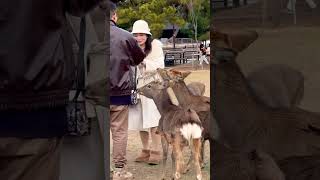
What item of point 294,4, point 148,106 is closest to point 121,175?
point 148,106

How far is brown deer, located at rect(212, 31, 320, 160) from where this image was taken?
Answer: 246 cm

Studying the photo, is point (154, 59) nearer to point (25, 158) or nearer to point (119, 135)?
point (119, 135)

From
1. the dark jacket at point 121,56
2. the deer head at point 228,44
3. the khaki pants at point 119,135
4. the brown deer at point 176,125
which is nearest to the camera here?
the deer head at point 228,44

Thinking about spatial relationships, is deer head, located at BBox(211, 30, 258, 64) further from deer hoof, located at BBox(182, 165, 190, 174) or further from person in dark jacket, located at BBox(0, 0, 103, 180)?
deer hoof, located at BBox(182, 165, 190, 174)

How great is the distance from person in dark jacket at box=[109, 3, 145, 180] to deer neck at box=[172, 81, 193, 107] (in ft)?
1.65

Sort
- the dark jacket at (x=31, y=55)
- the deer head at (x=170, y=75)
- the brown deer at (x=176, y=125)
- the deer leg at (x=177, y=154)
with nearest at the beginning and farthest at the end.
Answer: the dark jacket at (x=31, y=55) < the brown deer at (x=176, y=125) < the deer leg at (x=177, y=154) < the deer head at (x=170, y=75)

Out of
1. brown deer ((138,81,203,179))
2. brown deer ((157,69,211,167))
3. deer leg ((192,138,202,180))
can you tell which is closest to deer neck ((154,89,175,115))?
brown deer ((138,81,203,179))

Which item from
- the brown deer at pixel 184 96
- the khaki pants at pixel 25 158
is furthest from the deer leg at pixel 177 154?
the khaki pants at pixel 25 158

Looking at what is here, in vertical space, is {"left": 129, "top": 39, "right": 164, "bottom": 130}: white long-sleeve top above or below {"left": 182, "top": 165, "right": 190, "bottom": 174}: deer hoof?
above

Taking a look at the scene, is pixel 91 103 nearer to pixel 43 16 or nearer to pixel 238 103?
pixel 238 103

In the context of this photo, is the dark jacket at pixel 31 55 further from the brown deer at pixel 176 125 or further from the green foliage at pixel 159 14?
the green foliage at pixel 159 14

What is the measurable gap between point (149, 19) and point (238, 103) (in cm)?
1477

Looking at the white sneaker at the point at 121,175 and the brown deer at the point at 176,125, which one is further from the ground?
the brown deer at the point at 176,125

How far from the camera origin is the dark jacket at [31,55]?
1353 millimetres
